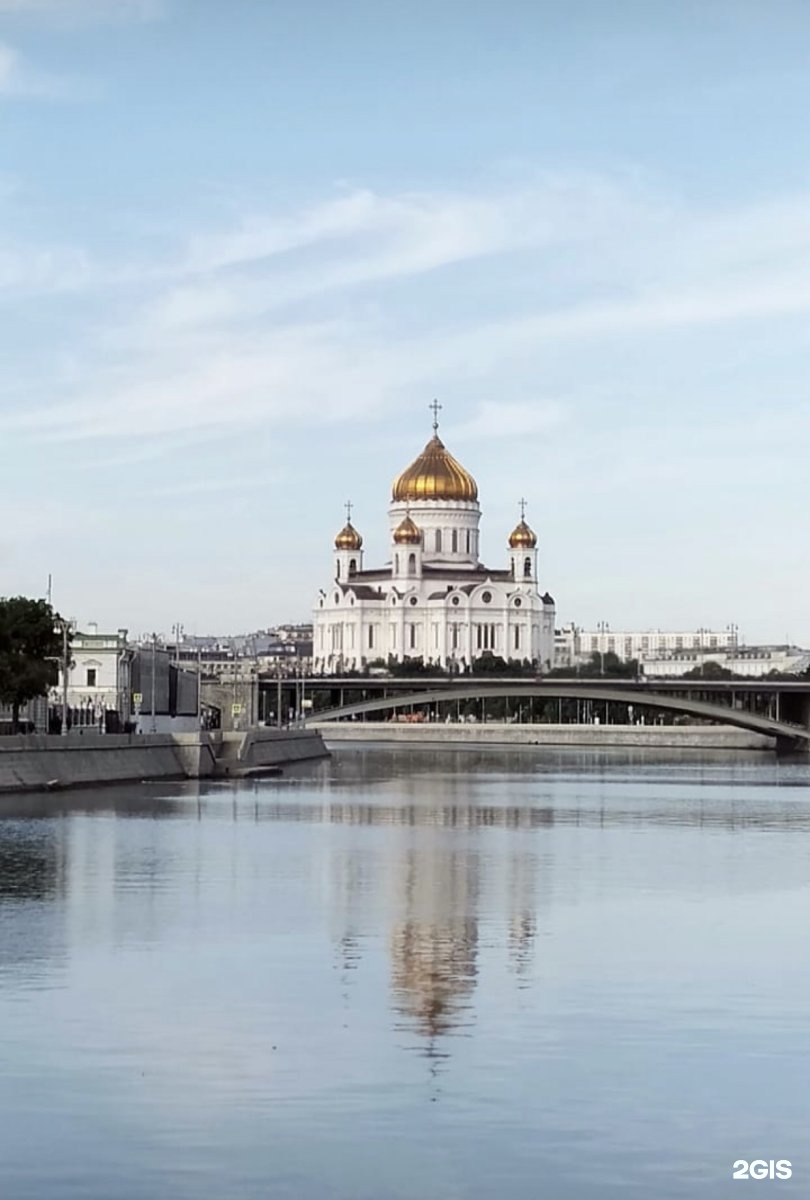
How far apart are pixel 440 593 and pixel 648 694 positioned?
2625 inches

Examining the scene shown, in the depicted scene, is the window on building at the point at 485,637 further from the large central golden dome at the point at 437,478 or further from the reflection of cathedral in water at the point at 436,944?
the reflection of cathedral in water at the point at 436,944

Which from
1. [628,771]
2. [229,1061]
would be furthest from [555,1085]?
[628,771]

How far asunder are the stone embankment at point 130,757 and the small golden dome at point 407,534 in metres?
89.3

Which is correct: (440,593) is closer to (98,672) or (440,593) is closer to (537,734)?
(537,734)

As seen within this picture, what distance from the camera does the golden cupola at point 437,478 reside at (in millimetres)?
192000

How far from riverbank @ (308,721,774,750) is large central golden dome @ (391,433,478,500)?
39.4 m

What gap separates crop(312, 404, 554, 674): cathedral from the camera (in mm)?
192500

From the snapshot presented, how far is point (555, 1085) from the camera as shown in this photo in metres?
20.7

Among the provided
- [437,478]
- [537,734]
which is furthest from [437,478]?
[537,734]

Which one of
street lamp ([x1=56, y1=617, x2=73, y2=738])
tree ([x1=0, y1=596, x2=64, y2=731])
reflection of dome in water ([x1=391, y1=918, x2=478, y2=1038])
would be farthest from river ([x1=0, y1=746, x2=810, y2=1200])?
tree ([x1=0, y1=596, x2=64, y2=731])

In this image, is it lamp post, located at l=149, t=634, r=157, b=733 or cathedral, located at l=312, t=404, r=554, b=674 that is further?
cathedral, located at l=312, t=404, r=554, b=674

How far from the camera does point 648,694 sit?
12731 centimetres

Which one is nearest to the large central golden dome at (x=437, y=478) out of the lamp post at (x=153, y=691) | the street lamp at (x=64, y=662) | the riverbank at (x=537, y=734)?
the riverbank at (x=537, y=734)

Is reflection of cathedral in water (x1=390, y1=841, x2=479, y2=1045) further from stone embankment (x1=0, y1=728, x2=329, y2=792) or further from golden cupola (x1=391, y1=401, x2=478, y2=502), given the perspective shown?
golden cupola (x1=391, y1=401, x2=478, y2=502)
